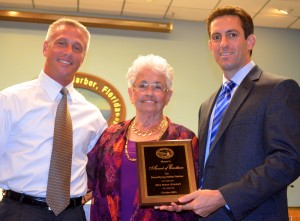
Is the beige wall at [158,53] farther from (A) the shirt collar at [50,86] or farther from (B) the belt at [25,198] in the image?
(B) the belt at [25,198]

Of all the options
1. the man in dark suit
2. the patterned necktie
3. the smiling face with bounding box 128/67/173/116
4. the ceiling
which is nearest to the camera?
the man in dark suit

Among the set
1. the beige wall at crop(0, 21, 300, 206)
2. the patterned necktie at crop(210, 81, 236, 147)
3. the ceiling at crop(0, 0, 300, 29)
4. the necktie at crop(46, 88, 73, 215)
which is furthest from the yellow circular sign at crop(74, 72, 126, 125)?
the patterned necktie at crop(210, 81, 236, 147)

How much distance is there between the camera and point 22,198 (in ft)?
6.52

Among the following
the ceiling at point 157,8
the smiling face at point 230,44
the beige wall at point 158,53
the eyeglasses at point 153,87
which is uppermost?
the ceiling at point 157,8

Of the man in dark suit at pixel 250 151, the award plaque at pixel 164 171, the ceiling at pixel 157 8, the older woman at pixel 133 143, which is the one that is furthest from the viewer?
the ceiling at pixel 157 8

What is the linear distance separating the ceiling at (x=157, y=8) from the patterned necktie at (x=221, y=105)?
11.6ft

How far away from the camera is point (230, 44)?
212cm

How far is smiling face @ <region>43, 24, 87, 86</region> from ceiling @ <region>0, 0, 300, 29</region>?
320 cm

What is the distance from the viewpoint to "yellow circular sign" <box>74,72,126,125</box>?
554 cm

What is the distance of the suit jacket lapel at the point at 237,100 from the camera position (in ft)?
6.32

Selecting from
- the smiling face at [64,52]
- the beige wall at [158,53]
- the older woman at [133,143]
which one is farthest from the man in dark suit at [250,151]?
the beige wall at [158,53]

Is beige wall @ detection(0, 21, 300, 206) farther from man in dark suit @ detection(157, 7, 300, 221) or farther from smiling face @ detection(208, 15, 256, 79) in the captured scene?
man in dark suit @ detection(157, 7, 300, 221)

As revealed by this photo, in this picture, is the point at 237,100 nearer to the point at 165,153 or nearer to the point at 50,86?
the point at 165,153

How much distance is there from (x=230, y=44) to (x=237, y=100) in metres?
0.35
